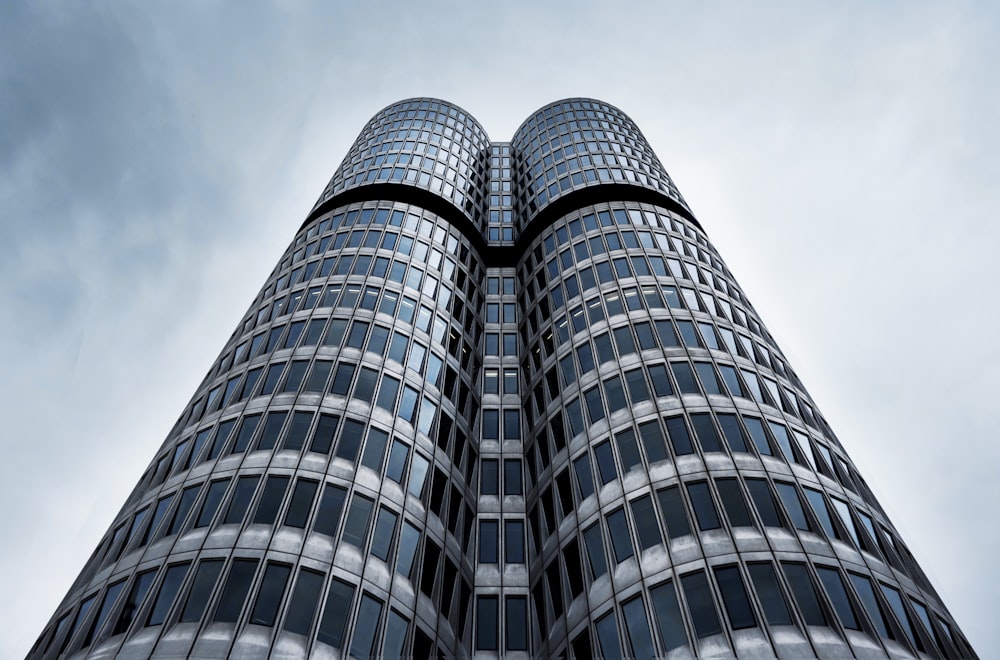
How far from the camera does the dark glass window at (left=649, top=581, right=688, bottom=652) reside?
25.6 meters

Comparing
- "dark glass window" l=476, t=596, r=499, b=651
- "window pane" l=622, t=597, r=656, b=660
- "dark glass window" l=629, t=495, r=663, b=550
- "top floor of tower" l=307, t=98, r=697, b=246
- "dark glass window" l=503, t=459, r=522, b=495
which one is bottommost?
"window pane" l=622, t=597, r=656, b=660

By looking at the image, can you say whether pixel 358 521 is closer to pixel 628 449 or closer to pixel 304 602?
pixel 304 602

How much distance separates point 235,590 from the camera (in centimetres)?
2716

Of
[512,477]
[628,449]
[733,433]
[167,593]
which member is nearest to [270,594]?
[167,593]

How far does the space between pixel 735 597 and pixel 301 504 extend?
1922cm

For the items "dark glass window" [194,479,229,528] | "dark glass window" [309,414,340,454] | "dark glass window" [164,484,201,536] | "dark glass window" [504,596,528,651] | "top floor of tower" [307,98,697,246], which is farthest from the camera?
"top floor of tower" [307,98,697,246]

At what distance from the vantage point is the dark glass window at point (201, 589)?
26.3m

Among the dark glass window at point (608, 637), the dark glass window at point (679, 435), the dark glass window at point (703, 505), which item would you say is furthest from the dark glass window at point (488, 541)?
the dark glass window at point (703, 505)

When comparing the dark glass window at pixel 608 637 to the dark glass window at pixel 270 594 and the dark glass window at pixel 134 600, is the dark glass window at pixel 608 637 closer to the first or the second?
the dark glass window at pixel 270 594

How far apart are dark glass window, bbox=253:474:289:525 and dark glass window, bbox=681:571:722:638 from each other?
1813 cm

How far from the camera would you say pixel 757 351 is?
42500 millimetres

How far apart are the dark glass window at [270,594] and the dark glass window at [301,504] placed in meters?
2.49

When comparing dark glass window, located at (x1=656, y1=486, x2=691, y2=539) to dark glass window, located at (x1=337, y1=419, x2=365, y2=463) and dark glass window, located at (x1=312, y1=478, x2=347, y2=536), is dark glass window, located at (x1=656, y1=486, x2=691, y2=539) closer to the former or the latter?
dark glass window, located at (x1=312, y1=478, x2=347, y2=536)

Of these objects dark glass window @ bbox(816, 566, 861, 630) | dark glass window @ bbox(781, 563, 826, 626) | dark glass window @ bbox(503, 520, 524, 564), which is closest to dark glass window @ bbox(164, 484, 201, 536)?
dark glass window @ bbox(503, 520, 524, 564)
